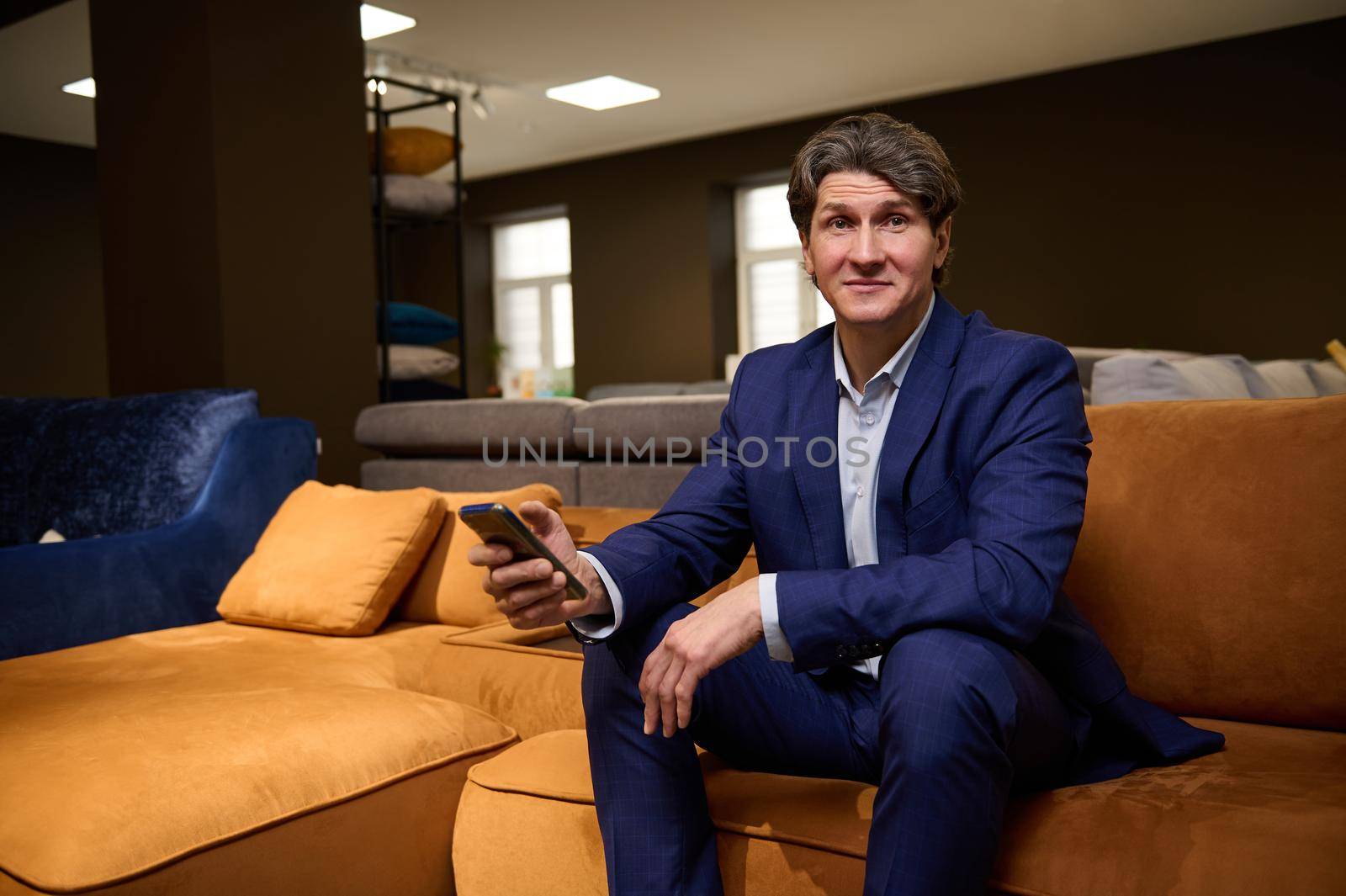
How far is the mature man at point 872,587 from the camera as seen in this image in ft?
3.56

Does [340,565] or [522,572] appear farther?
[340,565]

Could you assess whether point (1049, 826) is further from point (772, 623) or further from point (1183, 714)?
point (1183, 714)

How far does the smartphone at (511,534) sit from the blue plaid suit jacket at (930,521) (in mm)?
98

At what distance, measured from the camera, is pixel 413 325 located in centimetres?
463

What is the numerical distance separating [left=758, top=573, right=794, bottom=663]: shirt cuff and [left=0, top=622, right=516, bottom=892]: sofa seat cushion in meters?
0.70

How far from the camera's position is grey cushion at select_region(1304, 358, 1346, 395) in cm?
371

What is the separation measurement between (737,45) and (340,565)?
202 inches

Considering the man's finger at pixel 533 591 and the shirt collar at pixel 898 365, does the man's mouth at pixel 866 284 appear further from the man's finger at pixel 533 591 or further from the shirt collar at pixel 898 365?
the man's finger at pixel 533 591

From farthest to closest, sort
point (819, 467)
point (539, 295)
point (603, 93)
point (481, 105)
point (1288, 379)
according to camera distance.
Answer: point (539, 295) → point (603, 93) → point (481, 105) → point (1288, 379) → point (819, 467)

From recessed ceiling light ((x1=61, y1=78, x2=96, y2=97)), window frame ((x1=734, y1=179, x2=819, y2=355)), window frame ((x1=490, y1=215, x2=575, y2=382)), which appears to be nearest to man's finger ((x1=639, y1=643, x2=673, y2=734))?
recessed ceiling light ((x1=61, y1=78, x2=96, y2=97))

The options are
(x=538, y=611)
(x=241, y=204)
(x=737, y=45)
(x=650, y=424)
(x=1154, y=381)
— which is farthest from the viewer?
(x=737, y=45)

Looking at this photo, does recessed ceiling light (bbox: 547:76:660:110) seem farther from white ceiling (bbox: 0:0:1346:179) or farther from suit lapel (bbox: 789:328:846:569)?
suit lapel (bbox: 789:328:846:569)

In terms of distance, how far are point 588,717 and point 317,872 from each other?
48 centimetres

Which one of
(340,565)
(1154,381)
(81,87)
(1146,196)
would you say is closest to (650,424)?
(340,565)
